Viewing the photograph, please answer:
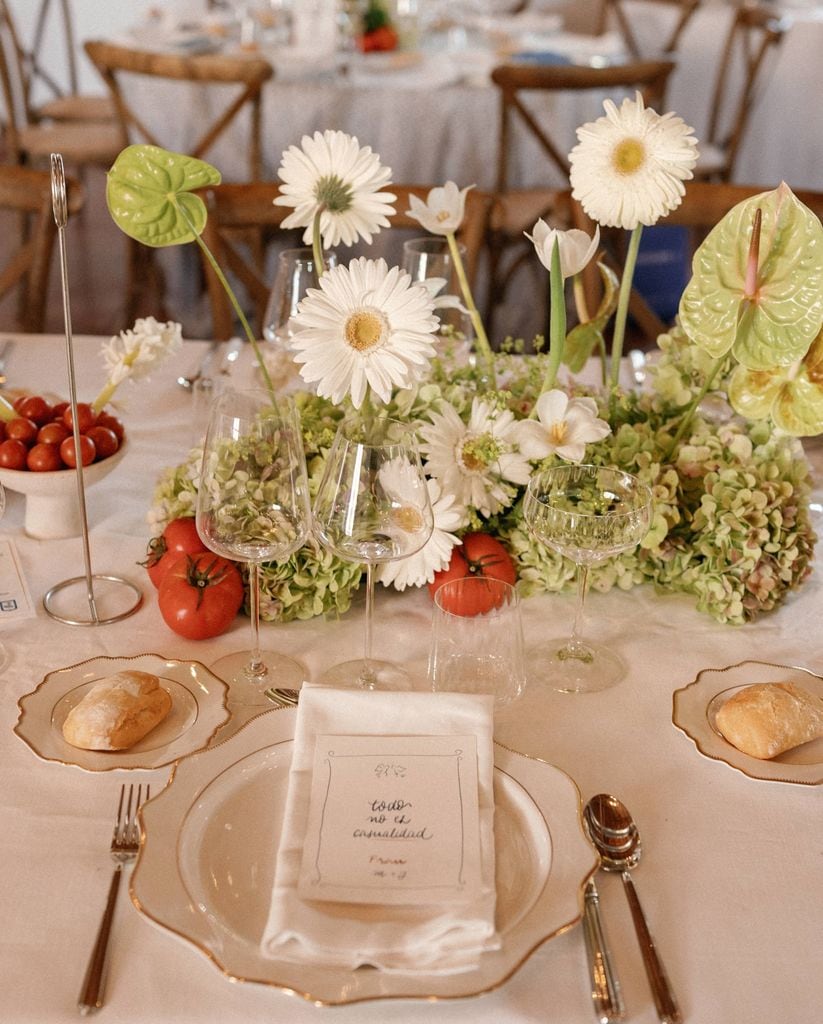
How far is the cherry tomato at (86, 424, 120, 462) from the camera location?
1.14 m

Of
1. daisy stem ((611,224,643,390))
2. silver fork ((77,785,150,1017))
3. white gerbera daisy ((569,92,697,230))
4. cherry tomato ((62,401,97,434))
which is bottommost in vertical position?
silver fork ((77,785,150,1017))

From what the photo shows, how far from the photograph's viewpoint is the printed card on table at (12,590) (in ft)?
3.49

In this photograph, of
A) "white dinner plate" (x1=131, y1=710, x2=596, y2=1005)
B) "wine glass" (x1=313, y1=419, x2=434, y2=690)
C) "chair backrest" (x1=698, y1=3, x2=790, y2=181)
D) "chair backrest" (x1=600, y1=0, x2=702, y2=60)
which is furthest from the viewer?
"chair backrest" (x1=600, y1=0, x2=702, y2=60)

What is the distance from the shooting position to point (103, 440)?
1.15 metres

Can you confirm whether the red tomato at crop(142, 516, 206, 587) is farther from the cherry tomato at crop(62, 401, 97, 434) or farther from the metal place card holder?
the cherry tomato at crop(62, 401, 97, 434)

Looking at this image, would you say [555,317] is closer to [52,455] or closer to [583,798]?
[583,798]

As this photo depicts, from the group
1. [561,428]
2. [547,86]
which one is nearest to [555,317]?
[561,428]

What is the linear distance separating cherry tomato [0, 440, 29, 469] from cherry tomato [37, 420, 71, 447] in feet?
0.07

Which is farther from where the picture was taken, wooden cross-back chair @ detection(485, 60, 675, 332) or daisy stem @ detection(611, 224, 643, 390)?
wooden cross-back chair @ detection(485, 60, 675, 332)

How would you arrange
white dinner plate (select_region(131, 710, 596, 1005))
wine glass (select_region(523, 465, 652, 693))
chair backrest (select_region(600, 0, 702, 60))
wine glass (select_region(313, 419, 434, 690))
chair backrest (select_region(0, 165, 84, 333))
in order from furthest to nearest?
chair backrest (select_region(600, 0, 702, 60)) → chair backrest (select_region(0, 165, 84, 333)) → wine glass (select_region(523, 465, 652, 693)) → wine glass (select_region(313, 419, 434, 690)) → white dinner plate (select_region(131, 710, 596, 1005))

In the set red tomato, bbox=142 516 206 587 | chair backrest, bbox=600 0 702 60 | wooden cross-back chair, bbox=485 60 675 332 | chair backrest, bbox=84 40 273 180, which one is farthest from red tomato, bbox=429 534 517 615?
chair backrest, bbox=600 0 702 60

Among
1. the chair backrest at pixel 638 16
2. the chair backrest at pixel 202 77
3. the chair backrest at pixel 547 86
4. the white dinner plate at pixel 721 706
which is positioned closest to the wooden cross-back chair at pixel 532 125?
the chair backrest at pixel 547 86

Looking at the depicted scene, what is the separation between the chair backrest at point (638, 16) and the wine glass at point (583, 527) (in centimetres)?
334

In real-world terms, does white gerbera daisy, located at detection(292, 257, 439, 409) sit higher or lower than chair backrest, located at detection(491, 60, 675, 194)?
higher
